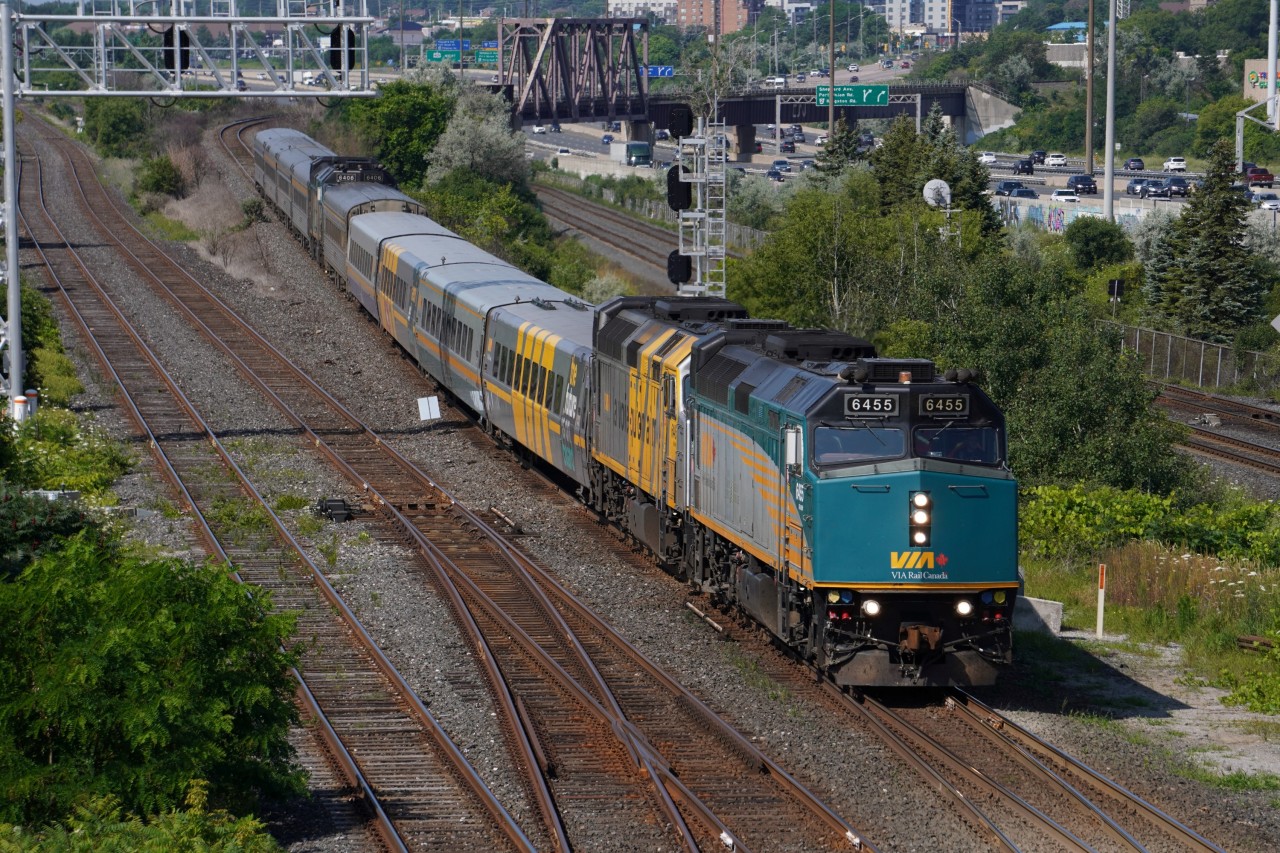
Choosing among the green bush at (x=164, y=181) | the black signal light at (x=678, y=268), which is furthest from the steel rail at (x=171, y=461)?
the black signal light at (x=678, y=268)

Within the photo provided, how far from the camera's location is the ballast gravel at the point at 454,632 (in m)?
13.7

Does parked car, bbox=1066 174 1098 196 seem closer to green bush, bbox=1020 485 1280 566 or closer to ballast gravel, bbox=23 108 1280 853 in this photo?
ballast gravel, bbox=23 108 1280 853

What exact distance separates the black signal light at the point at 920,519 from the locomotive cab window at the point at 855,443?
51 cm

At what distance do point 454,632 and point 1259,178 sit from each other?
85.9 metres

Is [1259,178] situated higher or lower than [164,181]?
higher

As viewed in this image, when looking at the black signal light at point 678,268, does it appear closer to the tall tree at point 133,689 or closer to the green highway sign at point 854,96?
the tall tree at point 133,689

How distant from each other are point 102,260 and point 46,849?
157ft

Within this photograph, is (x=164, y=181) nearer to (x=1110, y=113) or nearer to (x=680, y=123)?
(x=1110, y=113)

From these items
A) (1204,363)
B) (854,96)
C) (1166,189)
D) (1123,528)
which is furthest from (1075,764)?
(854,96)

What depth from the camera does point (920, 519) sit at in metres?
15.7

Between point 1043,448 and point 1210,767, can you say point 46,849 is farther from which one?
point 1043,448

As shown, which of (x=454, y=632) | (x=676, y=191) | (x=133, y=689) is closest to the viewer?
(x=133, y=689)

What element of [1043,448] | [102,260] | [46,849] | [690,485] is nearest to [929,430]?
[690,485]

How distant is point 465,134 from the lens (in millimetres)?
76875
